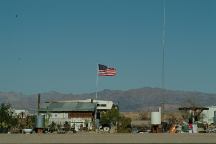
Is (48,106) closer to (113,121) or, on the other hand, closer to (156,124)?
(113,121)

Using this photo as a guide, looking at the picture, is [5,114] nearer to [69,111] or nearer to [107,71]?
[107,71]

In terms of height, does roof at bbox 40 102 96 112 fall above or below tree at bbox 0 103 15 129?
above

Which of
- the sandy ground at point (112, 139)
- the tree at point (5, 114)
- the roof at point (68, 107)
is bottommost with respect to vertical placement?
the sandy ground at point (112, 139)

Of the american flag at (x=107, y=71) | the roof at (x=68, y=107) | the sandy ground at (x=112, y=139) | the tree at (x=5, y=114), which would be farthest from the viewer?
the roof at (x=68, y=107)

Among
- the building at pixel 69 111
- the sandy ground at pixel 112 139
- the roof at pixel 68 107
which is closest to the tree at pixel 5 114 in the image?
the building at pixel 69 111

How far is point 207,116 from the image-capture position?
167875 mm

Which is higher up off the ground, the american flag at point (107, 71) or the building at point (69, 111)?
the american flag at point (107, 71)

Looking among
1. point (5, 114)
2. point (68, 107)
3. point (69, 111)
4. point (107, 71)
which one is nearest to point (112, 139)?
point (107, 71)

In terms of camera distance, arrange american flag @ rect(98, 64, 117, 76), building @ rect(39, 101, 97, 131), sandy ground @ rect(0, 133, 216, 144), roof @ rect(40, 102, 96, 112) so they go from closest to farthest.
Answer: sandy ground @ rect(0, 133, 216, 144) < american flag @ rect(98, 64, 117, 76) < building @ rect(39, 101, 97, 131) < roof @ rect(40, 102, 96, 112)

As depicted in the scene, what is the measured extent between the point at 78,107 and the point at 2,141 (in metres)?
142

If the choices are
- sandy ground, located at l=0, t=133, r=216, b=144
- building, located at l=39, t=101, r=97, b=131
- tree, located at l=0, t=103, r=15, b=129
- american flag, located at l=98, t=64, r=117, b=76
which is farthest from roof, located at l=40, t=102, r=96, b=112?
sandy ground, located at l=0, t=133, r=216, b=144

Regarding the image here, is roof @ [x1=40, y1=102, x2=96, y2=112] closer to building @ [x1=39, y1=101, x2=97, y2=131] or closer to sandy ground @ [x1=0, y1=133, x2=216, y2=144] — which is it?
building @ [x1=39, y1=101, x2=97, y2=131]

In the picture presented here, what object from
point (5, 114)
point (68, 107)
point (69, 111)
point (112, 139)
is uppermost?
point (68, 107)

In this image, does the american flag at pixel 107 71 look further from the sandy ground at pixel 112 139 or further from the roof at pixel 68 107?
the roof at pixel 68 107
